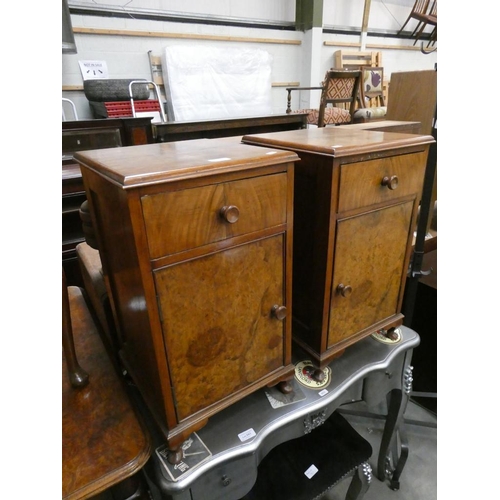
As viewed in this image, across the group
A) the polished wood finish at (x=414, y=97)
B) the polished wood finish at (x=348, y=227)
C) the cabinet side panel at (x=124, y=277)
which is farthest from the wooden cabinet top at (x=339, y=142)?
the polished wood finish at (x=414, y=97)

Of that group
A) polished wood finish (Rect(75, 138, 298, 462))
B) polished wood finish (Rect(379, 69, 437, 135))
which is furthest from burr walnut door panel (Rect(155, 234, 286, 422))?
polished wood finish (Rect(379, 69, 437, 135))

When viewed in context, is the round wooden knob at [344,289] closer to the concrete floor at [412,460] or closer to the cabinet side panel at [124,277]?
the cabinet side panel at [124,277]

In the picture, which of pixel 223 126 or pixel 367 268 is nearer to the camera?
pixel 367 268

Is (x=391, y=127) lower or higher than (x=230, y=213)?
higher

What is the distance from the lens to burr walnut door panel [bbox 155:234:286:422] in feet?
1.78

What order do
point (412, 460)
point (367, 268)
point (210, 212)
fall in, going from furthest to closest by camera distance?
point (412, 460) → point (367, 268) → point (210, 212)

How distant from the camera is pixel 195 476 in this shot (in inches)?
24.2

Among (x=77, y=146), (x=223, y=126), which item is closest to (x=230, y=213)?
(x=77, y=146)

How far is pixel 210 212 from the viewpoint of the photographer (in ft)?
1.70

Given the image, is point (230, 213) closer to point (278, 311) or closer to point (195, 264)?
point (195, 264)

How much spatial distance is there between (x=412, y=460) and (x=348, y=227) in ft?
3.90

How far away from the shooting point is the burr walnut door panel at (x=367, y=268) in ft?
2.33
